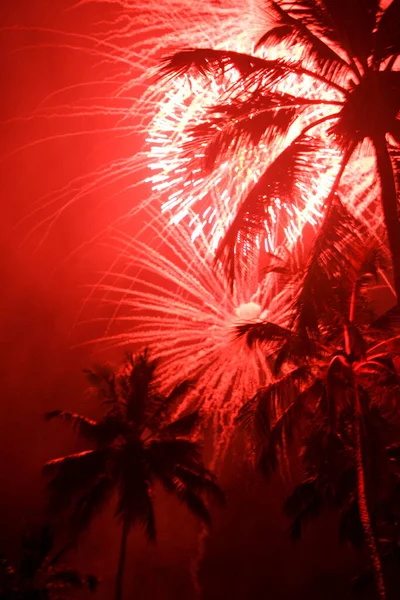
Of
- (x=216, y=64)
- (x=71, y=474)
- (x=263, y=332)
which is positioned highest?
(x=216, y=64)

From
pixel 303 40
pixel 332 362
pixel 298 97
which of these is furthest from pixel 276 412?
pixel 303 40

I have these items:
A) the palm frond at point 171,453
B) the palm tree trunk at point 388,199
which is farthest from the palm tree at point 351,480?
the palm frond at point 171,453

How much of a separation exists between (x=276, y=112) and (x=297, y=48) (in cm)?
111

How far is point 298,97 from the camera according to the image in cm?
892

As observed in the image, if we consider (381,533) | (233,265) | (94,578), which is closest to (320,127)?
(233,265)

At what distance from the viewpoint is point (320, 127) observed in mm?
9766

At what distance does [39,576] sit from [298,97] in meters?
19.1

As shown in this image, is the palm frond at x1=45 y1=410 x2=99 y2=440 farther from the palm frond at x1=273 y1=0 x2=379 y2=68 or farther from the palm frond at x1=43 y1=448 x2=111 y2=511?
the palm frond at x1=273 y1=0 x2=379 y2=68

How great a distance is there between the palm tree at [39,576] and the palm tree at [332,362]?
44.8ft

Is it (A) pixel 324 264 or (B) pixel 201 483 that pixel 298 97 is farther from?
(B) pixel 201 483

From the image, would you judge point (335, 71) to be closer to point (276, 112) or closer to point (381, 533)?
point (276, 112)

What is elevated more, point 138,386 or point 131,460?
point 138,386

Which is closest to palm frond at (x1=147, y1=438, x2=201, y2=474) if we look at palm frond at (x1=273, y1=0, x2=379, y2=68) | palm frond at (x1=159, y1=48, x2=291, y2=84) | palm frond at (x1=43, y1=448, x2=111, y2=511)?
palm frond at (x1=43, y1=448, x2=111, y2=511)

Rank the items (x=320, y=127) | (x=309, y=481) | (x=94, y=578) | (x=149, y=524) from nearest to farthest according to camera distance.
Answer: (x=320, y=127) < (x=309, y=481) < (x=149, y=524) < (x=94, y=578)
